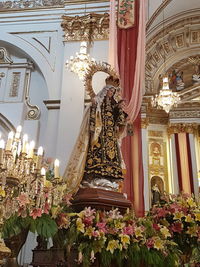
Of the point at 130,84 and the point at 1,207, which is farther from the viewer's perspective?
the point at 130,84

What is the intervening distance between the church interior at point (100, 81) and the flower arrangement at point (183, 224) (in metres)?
0.07

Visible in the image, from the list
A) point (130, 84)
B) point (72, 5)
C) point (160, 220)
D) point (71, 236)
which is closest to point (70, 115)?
point (130, 84)

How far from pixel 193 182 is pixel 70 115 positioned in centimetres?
422

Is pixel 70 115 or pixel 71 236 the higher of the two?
pixel 70 115

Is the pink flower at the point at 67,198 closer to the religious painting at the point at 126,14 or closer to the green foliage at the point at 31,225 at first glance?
the green foliage at the point at 31,225

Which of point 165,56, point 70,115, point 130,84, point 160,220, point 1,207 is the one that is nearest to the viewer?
point 1,207

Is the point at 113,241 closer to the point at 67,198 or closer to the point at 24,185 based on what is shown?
the point at 67,198

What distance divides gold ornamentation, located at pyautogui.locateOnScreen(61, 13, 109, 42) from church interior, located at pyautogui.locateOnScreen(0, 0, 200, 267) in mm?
20

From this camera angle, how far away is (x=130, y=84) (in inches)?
195

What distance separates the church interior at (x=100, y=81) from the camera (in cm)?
471

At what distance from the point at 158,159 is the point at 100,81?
4814 mm

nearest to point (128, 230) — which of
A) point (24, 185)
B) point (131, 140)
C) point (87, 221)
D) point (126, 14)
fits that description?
point (87, 221)

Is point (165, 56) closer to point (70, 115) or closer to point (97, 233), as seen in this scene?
point (70, 115)

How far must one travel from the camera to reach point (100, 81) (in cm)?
537
